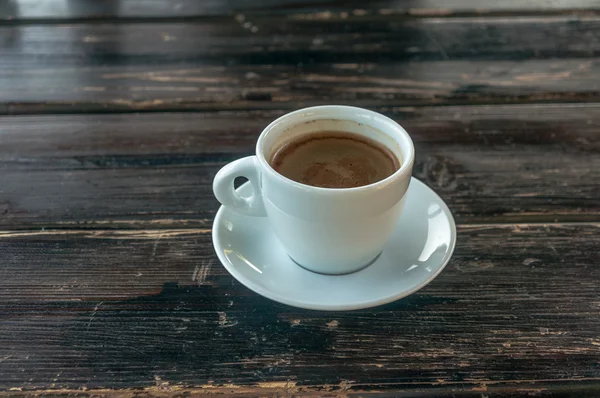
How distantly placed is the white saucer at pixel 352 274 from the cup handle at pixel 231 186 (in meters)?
0.03

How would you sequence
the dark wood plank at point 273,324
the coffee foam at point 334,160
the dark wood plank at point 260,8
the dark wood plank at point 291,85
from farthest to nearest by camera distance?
1. the dark wood plank at point 260,8
2. the dark wood plank at point 291,85
3. the coffee foam at point 334,160
4. the dark wood plank at point 273,324

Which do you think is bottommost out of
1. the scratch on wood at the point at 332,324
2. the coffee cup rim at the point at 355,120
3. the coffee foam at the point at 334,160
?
the scratch on wood at the point at 332,324

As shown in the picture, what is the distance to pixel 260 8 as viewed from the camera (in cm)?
112

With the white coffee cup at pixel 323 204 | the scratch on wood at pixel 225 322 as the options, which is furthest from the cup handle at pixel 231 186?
the scratch on wood at pixel 225 322

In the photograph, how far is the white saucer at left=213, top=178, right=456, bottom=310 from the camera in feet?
1.63

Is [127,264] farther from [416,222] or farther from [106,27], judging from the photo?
[106,27]

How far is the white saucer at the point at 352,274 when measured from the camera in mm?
496

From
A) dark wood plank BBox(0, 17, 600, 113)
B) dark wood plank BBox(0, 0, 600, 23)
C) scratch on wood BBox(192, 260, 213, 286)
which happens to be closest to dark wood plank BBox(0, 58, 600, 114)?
dark wood plank BBox(0, 17, 600, 113)

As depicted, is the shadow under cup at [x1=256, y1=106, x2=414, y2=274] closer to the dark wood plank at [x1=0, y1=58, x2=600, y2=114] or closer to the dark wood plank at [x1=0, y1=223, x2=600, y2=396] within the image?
the dark wood plank at [x1=0, y1=223, x2=600, y2=396]

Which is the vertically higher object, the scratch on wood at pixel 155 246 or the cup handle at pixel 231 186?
the cup handle at pixel 231 186

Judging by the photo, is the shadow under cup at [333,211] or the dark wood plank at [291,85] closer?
the shadow under cup at [333,211]

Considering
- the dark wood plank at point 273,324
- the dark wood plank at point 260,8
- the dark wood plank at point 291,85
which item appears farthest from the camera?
the dark wood plank at point 260,8

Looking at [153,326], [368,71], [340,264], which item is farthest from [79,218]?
[368,71]

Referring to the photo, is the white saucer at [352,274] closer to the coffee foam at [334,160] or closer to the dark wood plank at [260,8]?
the coffee foam at [334,160]
